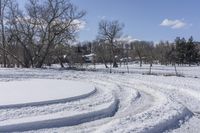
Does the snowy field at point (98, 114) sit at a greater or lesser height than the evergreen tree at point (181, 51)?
lesser

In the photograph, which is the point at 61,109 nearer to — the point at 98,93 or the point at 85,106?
the point at 85,106

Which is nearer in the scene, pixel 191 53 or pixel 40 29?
pixel 40 29

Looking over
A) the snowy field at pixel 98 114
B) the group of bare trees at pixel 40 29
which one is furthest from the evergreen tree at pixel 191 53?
the snowy field at pixel 98 114

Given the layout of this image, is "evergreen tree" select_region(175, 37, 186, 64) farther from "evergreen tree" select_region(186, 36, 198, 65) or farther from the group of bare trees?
the group of bare trees

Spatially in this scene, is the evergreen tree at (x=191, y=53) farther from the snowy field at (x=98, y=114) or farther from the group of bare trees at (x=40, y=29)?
the snowy field at (x=98, y=114)

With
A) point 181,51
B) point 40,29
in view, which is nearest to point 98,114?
point 40,29

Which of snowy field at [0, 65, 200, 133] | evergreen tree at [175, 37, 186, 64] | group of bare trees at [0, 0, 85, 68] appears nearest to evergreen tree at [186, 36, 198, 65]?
evergreen tree at [175, 37, 186, 64]

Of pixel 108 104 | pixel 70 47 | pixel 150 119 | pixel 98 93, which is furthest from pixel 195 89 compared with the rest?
pixel 70 47

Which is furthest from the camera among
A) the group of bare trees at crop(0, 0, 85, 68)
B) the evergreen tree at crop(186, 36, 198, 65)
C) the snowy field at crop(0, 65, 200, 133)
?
the evergreen tree at crop(186, 36, 198, 65)

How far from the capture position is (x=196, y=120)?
40.1 ft

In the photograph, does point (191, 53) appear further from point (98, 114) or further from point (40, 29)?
point (98, 114)

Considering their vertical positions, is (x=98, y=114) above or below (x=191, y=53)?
below

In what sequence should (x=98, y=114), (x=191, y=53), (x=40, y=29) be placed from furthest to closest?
(x=191, y=53) < (x=40, y=29) < (x=98, y=114)

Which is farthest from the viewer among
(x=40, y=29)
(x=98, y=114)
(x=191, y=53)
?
(x=191, y=53)
